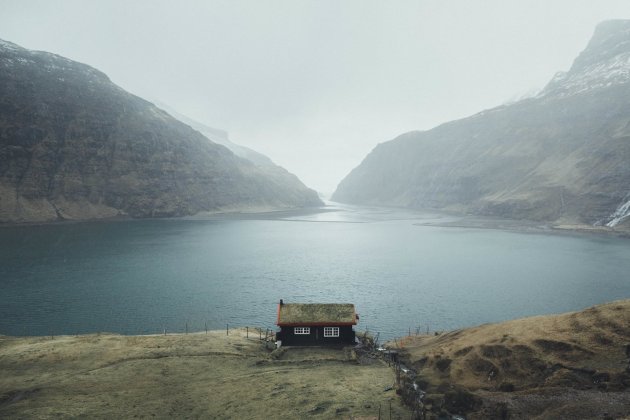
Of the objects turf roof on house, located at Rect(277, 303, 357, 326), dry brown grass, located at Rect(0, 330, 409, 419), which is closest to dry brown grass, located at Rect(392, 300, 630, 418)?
dry brown grass, located at Rect(0, 330, 409, 419)

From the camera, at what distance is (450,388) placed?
25703 mm

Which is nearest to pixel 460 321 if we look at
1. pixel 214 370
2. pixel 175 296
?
pixel 214 370

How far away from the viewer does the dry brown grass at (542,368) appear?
66.3ft

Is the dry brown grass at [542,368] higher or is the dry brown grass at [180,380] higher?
the dry brown grass at [542,368]

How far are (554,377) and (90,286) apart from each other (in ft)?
253

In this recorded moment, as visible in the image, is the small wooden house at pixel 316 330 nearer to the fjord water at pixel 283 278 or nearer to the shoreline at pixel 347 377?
the shoreline at pixel 347 377

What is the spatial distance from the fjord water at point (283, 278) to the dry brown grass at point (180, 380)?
49.6 ft

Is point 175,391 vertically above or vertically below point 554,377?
below

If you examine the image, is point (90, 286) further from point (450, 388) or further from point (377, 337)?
point (450, 388)

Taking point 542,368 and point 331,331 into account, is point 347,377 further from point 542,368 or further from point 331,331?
point 542,368

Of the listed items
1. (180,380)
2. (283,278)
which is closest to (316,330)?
(180,380)

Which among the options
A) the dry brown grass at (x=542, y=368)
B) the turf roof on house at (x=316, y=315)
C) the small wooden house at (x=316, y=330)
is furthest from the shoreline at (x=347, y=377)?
the turf roof on house at (x=316, y=315)

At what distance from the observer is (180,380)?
30.1m

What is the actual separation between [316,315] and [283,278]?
143 feet
